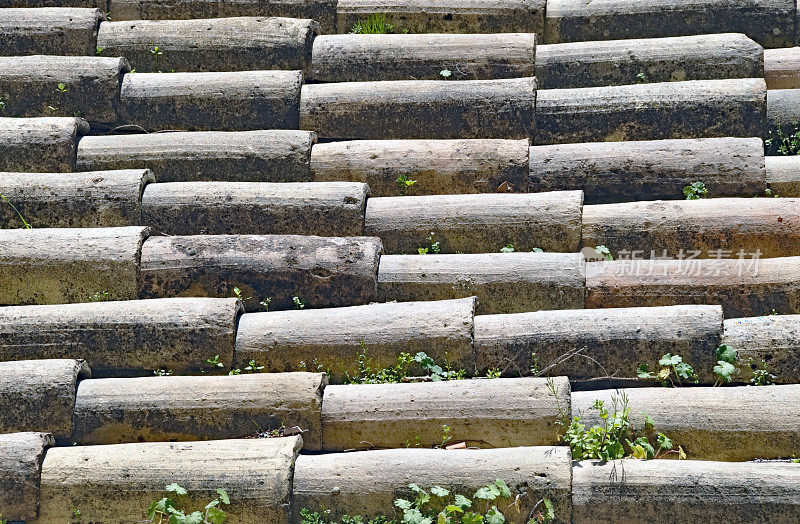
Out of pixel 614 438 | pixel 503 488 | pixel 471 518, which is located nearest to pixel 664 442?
pixel 614 438

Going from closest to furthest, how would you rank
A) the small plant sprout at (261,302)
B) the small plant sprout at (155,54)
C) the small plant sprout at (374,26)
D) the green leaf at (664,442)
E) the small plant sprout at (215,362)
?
the green leaf at (664,442) < the small plant sprout at (215,362) < the small plant sprout at (261,302) < the small plant sprout at (155,54) < the small plant sprout at (374,26)

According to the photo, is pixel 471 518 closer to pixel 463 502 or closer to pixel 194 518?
pixel 463 502

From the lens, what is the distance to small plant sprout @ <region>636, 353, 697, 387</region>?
14.1 ft

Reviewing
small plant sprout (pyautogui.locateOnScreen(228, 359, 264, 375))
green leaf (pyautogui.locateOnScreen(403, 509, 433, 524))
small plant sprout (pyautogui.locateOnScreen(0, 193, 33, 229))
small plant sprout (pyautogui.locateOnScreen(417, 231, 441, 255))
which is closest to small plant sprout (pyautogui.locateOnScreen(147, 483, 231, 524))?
small plant sprout (pyautogui.locateOnScreen(228, 359, 264, 375))

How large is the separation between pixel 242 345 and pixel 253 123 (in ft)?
5.07

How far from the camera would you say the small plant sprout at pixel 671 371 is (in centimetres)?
431

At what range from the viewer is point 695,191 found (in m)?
5.00

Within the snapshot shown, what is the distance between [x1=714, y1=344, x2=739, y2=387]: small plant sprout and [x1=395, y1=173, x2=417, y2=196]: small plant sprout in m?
1.88

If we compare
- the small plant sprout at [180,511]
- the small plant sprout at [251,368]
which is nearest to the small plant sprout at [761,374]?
the small plant sprout at [251,368]

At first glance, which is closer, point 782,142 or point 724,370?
point 724,370

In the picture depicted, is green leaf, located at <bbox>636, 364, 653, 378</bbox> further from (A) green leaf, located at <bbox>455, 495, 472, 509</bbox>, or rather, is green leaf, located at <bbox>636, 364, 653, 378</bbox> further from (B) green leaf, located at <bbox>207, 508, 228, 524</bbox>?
(B) green leaf, located at <bbox>207, 508, 228, 524</bbox>

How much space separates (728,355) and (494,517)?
4.57ft

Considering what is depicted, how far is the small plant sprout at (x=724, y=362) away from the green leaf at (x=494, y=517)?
1274 millimetres

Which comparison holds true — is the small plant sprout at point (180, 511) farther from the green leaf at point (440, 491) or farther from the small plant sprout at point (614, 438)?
the small plant sprout at point (614, 438)
